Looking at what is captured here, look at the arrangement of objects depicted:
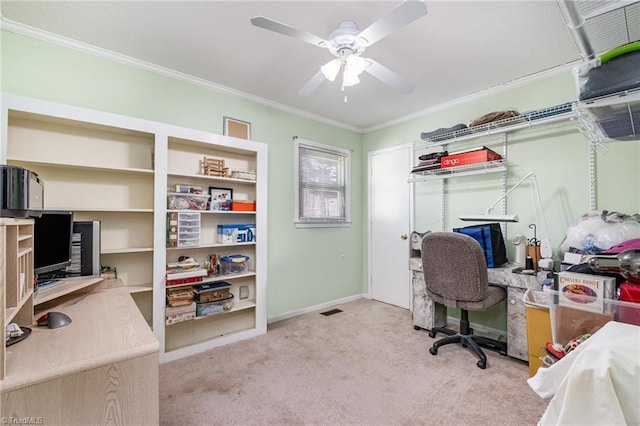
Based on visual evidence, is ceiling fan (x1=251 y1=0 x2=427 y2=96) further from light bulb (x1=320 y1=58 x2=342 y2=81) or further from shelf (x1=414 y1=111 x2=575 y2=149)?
shelf (x1=414 y1=111 x2=575 y2=149)

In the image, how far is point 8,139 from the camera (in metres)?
1.96

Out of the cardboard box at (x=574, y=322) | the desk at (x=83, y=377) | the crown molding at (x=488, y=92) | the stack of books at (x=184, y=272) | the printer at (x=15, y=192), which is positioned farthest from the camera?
the crown molding at (x=488, y=92)

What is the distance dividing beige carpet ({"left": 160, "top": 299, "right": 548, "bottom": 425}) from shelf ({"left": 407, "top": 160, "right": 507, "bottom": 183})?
1693 mm

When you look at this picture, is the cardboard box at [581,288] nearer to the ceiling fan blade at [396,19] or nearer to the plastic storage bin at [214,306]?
the ceiling fan blade at [396,19]

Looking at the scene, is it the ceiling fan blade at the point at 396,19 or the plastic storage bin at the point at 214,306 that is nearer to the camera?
the ceiling fan blade at the point at 396,19

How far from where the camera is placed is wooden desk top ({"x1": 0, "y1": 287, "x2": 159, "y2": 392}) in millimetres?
913

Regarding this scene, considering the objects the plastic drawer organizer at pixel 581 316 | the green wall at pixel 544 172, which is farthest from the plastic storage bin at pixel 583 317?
the green wall at pixel 544 172

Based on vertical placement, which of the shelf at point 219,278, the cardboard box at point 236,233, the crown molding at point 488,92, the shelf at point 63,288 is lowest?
the shelf at point 219,278

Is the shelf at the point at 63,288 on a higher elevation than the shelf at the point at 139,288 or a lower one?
higher

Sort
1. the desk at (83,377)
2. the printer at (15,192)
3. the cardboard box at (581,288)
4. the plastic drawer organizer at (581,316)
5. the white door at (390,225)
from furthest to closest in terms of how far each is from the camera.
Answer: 1. the white door at (390,225)
2. the cardboard box at (581,288)
3. the plastic drawer organizer at (581,316)
4. the printer at (15,192)
5. the desk at (83,377)

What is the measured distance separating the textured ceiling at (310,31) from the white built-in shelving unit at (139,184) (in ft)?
1.95

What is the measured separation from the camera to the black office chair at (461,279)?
7.32 ft

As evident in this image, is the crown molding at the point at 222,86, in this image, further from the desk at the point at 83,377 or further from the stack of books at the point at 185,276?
the desk at the point at 83,377

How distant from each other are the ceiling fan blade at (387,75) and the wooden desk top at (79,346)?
1.94 meters
